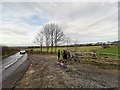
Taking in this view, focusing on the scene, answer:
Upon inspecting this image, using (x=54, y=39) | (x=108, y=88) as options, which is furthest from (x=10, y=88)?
(x=54, y=39)

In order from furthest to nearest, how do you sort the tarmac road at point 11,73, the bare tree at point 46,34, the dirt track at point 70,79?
1. the bare tree at point 46,34
2. the tarmac road at point 11,73
3. the dirt track at point 70,79

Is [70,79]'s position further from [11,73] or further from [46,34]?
[46,34]

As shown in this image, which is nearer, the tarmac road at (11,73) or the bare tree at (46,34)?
the tarmac road at (11,73)

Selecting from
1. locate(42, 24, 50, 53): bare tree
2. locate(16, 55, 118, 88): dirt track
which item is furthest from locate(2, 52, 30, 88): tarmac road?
locate(42, 24, 50, 53): bare tree

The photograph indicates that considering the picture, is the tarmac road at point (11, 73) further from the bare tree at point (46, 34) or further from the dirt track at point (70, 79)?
the bare tree at point (46, 34)

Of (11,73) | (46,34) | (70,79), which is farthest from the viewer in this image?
(46,34)

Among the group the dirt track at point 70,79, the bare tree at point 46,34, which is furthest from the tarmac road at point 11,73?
the bare tree at point 46,34

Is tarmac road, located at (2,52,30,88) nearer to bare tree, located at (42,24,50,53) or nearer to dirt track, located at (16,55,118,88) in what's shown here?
dirt track, located at (16,55,118,88)

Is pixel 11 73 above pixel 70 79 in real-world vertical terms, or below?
below

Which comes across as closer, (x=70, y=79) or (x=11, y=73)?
(x=70, y=79)

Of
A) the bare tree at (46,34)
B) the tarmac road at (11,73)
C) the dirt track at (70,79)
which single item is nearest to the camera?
the dirt track at (70,79)

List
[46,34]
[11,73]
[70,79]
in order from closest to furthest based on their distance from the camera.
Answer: [70,79] < [11,73] < [46,34]

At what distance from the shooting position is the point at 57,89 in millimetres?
10742

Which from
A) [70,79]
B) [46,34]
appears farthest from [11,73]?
[46,34]
